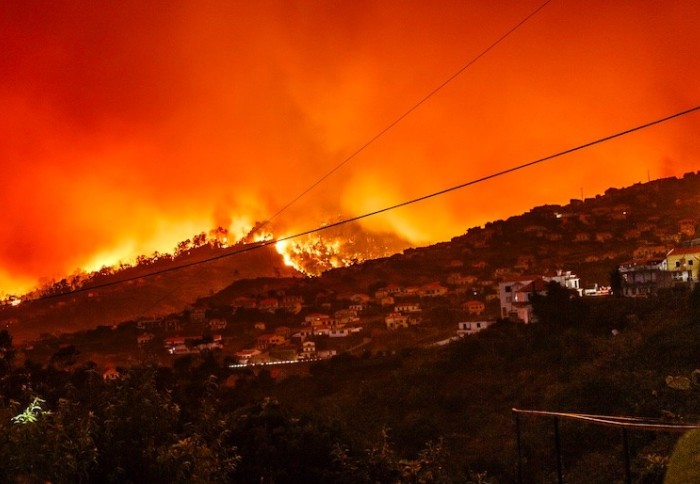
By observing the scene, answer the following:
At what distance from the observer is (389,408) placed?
78.1ft

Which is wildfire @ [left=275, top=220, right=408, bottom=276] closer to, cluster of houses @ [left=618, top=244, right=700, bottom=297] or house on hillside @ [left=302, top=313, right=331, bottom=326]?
house on hillside @ [left=302, top=313, right=331, bottom=326]

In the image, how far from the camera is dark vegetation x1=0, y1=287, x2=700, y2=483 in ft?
16.5

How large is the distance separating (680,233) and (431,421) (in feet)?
125

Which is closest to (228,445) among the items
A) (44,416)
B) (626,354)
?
(44,416)

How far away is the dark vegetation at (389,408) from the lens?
5027 millimetres

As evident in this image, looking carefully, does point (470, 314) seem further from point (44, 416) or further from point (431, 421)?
point (44, 416)

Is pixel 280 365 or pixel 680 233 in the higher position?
pixel 680 233

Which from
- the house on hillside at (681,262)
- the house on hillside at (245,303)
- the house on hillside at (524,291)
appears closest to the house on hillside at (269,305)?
the house on hillside at (245,303)

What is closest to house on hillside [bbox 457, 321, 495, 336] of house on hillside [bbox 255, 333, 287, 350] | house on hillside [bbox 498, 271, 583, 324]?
house on hillside [bbox 498, 271, 583, 324]

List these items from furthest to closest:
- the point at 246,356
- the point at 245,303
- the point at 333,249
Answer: the point at 333,249 → the point at 245,303 → the point at 246,356

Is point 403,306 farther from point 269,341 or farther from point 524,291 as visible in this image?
point 524,291

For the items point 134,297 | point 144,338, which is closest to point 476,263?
point 144,338

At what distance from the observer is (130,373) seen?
5637 millimetres

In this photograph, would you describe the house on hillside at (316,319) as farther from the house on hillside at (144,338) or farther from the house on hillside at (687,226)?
the house on hillside at (687,226)
